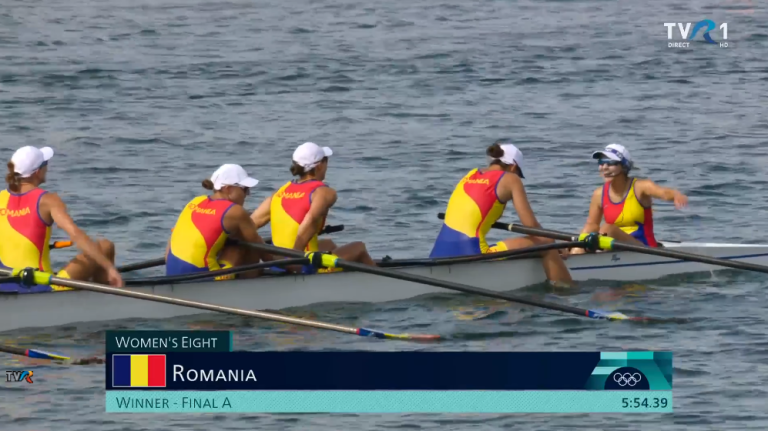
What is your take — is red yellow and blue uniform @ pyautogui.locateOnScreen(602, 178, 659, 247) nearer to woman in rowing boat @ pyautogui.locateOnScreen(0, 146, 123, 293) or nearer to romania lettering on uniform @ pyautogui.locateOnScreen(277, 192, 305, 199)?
romania lettering on uniform @ pyautogui.locateOnScreen(277, 192, 305, 199)

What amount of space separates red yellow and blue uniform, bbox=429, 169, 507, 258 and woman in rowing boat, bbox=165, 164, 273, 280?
1.97 m

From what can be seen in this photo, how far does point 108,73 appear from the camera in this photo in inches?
1141

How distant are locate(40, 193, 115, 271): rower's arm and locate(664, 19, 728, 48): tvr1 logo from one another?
21249 mm

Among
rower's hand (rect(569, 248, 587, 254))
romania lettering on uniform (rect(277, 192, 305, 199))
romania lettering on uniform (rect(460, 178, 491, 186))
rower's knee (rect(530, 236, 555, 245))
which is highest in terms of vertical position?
romania lettering on uniform (rect(460, 178, 491, 186))

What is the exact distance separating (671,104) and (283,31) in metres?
10.6

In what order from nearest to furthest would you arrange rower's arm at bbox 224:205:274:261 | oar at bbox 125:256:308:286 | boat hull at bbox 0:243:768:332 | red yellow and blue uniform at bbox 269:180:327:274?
1. boat hull at bbox 0:243:768:332
2. oar at bbox 125:256:308:286
3. rower's arm at bbox 224:205:274:261
4. red yellow and blue uniform at bbox 269:180:327:274

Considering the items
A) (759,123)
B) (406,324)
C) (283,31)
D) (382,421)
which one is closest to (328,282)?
(406,324)

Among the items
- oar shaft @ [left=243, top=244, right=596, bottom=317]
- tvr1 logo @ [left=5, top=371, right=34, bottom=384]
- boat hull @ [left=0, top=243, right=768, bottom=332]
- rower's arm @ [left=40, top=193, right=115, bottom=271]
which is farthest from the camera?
oar shaft @ [left=243, top=244, right=596, bottom=317]

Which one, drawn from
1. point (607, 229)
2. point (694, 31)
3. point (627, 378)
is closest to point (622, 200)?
point (607, 229)

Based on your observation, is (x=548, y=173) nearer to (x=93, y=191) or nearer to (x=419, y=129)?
(x=419, y=129)

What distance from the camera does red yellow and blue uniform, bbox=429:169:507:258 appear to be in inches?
550

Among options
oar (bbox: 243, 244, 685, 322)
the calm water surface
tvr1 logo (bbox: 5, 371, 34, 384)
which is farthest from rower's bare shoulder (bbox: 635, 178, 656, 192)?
tvr1 logo (bbox: 5, 371, 34, 384)

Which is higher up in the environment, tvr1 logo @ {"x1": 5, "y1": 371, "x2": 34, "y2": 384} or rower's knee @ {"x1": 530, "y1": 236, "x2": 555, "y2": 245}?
rower's knee @ {"x1": 530, "y1": 236, "x2": 555, "y2": 245}

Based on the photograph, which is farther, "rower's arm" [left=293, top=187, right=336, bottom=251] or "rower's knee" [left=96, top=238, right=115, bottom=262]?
"rower's arm" [left=293, top=187, right=336, bottom=251]
